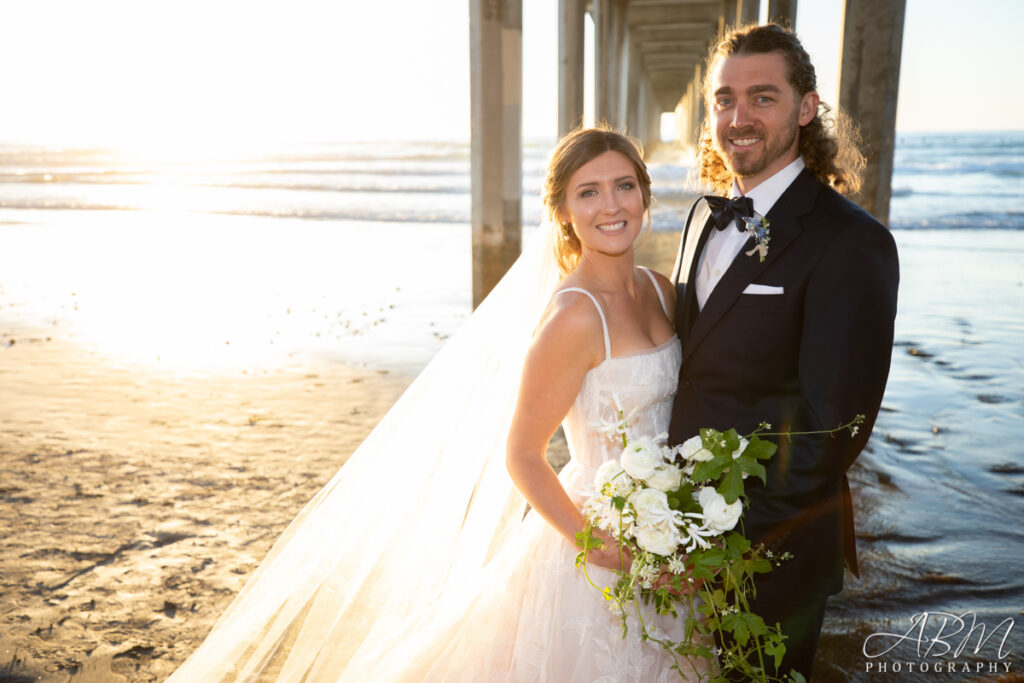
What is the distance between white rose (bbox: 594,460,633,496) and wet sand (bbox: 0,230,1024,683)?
70.8 inches

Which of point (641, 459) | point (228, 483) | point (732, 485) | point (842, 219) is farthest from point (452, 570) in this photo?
point (228, 483)

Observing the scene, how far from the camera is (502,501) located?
2.80 meters

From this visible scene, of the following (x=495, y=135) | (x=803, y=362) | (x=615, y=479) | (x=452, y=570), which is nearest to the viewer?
(x=615, y=479)

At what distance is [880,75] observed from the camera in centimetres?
548

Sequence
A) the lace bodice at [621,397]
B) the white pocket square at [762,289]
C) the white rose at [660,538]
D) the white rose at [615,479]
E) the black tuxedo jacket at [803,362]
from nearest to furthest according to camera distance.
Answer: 1. the white rose at [660,538]
2. the white rose at [615,479]
3. the black tuxedo jacket at [803,362]
4. the white pocket square at [762,289]
5. the lace bodice at [621,397]

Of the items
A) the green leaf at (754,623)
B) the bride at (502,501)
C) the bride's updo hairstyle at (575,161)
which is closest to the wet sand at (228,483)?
the bride at (502,501)

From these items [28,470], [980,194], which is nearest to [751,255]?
[28,470]

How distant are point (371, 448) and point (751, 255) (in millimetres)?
1488

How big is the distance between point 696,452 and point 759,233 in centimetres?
71

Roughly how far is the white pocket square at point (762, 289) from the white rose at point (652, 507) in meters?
0.69

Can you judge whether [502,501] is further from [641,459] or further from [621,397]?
[641,459]

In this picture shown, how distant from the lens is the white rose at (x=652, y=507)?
5.84ft

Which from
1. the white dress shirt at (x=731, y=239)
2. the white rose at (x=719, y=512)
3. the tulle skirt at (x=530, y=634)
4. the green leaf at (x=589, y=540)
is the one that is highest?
the white dress shirt at (x=731, y=239)

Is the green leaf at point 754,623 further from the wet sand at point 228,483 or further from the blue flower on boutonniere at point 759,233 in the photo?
the wet sand at point 228,483
